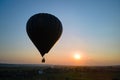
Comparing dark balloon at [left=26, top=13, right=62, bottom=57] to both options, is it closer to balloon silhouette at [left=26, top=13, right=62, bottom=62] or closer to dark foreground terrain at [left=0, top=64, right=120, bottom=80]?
balloon silhouette at [left=26, top=13, right=62, bottom=62]

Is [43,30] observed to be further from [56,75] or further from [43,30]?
[56,75]

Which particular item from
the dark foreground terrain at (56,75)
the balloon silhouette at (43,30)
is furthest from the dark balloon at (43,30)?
the dark foreground terrain at (56,75)

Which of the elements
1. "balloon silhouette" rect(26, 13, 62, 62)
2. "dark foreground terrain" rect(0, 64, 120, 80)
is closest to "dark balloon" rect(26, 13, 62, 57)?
"balloon silhouette" rect(26, 13, 62, 62)

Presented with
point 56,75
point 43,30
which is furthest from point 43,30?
point 56,75

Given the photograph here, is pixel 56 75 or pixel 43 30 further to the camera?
pixel 56 75

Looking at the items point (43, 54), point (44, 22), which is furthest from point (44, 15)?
point (43, 54)

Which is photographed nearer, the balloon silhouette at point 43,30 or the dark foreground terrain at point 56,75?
the balloon silhouette at point 43,30

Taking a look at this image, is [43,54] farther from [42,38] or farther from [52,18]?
[52,18]

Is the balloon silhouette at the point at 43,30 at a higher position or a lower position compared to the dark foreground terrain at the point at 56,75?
higher

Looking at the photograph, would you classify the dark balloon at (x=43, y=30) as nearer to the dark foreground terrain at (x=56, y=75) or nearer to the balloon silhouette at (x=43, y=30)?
the balloon silhouette at (x=43, y=30)
